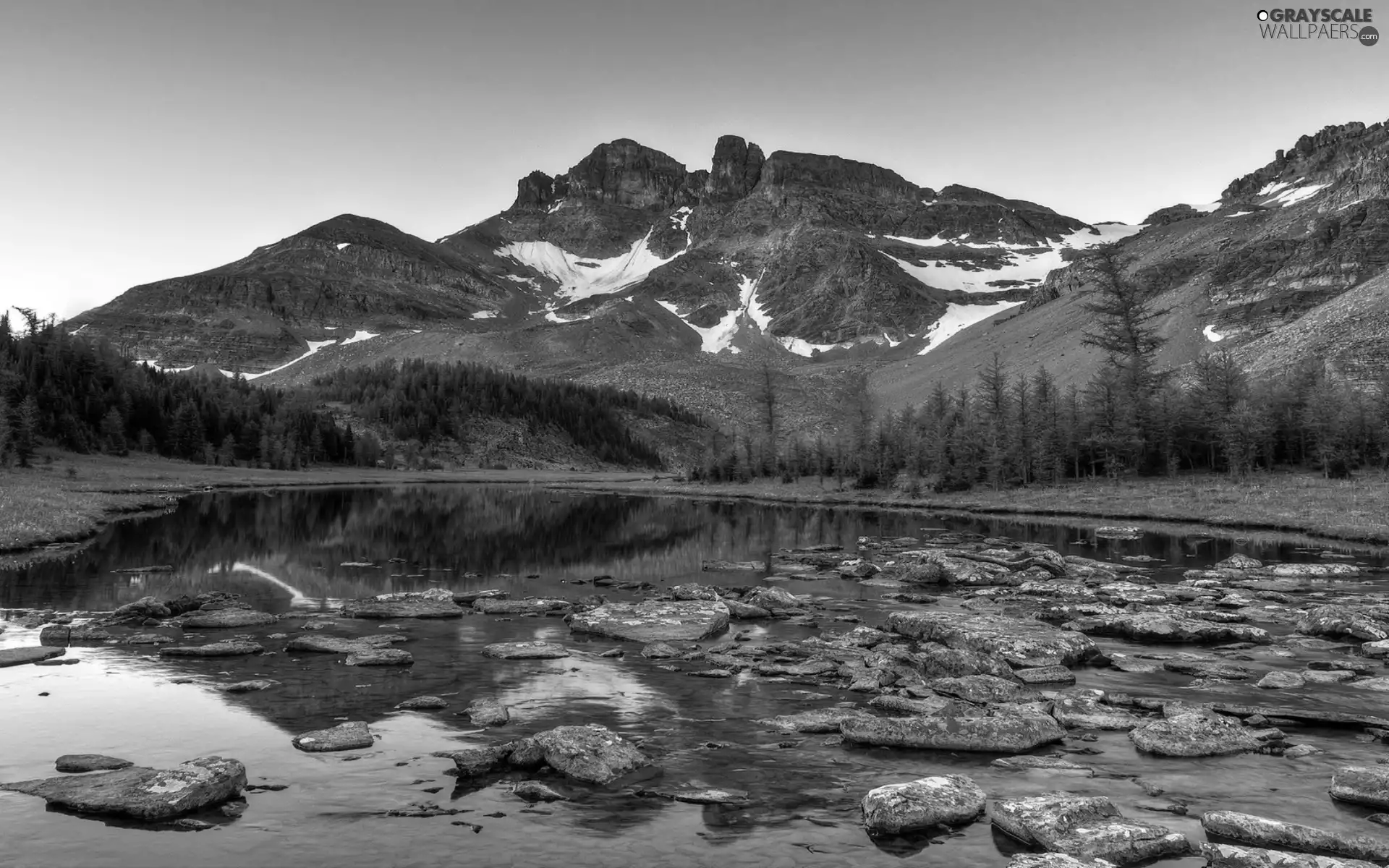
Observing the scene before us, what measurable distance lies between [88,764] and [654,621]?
14502mm

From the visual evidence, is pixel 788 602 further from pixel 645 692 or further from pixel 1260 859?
pixel 1260 859

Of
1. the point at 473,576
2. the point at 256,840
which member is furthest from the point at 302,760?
the point at 473,576

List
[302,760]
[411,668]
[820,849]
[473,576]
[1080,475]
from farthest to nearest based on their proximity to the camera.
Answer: [1080,475] → [473,576] → [411,668] → [302,760] → [820,849]

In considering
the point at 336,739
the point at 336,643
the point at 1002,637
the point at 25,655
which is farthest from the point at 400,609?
the point at 1002,637

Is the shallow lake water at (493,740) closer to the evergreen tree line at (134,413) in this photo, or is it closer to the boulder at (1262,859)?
the boulder at (1262,859)


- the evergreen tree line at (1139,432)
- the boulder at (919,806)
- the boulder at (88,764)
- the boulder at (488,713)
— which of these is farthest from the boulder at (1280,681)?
the evergreen tree line at (1139,432)

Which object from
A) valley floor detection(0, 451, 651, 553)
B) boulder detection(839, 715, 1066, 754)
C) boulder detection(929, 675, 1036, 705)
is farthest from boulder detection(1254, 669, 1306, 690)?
valley floor detection(0, 451, 651, 553)

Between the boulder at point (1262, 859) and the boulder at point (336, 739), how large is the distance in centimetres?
1224

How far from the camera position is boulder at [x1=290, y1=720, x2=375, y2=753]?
13.2 meters

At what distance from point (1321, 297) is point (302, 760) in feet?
814

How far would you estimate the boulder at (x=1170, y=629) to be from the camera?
21969 mm

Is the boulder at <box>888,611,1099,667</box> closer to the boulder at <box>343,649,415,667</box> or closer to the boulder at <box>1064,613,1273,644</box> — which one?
the boulder at <box>1064,613,1273,644</box>

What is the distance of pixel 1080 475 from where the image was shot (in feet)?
319

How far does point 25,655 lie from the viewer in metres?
18.8
